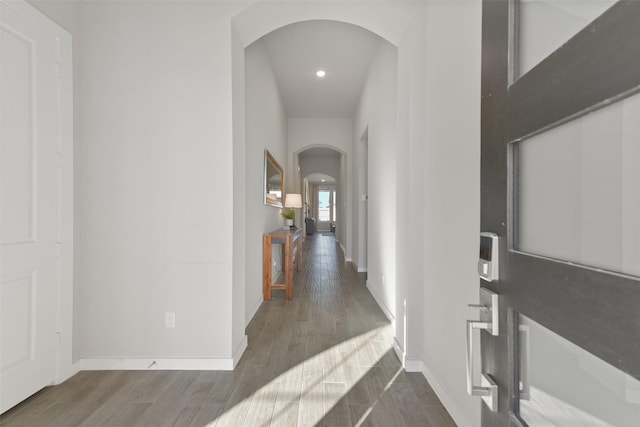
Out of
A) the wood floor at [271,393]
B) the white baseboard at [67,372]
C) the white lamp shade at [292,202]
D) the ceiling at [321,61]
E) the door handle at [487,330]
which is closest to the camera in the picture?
the door handle at [487,330]

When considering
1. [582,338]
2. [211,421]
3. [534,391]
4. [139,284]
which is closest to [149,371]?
[139,284]

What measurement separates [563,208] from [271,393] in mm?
1979

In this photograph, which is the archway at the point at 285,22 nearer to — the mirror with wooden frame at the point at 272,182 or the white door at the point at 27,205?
the white door at the point at 27,205

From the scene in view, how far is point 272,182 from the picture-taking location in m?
4.74

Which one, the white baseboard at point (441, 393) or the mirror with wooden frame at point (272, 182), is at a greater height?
the mirror with wooden frame at point (272, 182)

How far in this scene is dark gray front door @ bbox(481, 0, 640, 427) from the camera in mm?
472

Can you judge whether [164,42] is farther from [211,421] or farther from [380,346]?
[380,346]

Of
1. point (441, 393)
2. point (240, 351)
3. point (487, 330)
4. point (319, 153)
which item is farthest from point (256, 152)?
point (319, 153)

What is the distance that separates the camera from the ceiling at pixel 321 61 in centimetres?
372

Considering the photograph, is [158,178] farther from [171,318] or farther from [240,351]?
[240,351]

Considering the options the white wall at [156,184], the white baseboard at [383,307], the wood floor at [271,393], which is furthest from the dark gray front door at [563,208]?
the white baseboard at [383,307]

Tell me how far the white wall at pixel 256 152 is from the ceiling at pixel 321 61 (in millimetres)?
260

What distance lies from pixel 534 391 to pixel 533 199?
40cm

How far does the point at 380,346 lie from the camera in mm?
2738
